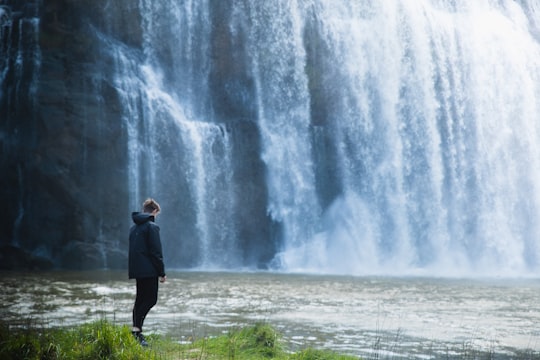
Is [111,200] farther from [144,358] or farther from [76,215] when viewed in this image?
[144,358]

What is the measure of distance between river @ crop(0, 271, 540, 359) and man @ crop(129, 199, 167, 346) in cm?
106

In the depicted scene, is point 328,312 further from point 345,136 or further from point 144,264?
point 345,136

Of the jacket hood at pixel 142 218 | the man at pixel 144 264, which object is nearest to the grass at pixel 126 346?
the man at pixel 144 264

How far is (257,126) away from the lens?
107ft

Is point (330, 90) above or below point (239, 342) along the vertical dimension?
above

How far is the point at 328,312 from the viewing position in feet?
38.2

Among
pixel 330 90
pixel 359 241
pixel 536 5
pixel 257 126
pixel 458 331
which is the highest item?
pixel 536 5

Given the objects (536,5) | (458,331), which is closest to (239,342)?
(458,331)

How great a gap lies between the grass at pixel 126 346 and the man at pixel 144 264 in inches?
15.0

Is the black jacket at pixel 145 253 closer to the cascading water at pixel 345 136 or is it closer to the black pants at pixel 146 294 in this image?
the black pants at pixel 146 294

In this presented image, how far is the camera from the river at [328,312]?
8297 mm

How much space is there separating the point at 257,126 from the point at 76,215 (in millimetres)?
10229

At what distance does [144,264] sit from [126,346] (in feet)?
4.27

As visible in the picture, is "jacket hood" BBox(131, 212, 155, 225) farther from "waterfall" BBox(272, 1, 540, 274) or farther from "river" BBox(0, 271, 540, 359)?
"waterfall" BBox(272, 1, 540, 274)
